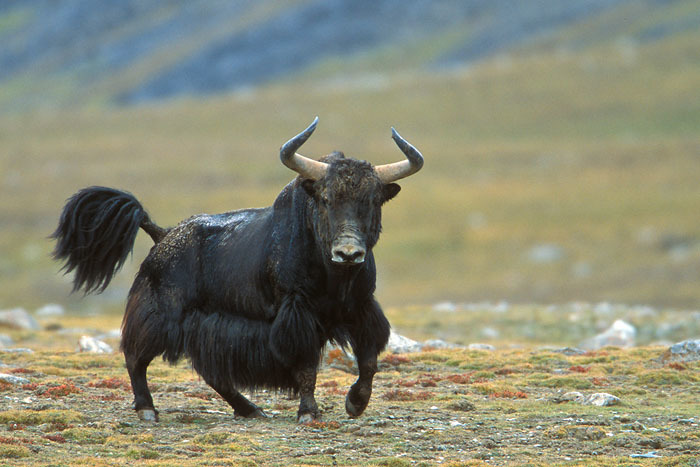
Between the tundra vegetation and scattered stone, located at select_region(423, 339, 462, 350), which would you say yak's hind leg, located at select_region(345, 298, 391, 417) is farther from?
scattered stone, located at select_region(423, 339, 462, 350)

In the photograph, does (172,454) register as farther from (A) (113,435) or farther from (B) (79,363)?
(B) (79,363)

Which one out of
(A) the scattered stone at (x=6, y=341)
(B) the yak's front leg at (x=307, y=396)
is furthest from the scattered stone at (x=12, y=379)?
(A) the scattered stone at (x=6, y=341)

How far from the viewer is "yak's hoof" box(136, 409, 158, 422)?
11.4 meters

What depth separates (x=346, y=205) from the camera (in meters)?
10.8

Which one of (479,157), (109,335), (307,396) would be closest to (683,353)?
(307,396)

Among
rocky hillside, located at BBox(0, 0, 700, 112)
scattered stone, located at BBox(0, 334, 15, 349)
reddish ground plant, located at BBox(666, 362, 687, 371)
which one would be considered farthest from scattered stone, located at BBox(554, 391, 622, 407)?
rocky hillside, located at BBox(0, 0, 700, 112)

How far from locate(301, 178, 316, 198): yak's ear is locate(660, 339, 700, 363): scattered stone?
686 centimetres

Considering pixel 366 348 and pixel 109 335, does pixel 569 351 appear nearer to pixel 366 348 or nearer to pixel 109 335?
pixel 366 348

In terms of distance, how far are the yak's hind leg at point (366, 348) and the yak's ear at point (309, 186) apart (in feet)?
4.44

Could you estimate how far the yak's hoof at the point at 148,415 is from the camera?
1141 centimetres

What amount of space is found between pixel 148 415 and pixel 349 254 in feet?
10.1

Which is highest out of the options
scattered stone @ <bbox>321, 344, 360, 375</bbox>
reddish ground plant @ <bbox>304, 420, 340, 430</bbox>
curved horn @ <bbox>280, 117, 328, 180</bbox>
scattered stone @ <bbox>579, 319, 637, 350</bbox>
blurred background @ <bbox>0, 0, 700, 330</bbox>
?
blurred background @ <bbox>0, 0, 700, 330</bbox>

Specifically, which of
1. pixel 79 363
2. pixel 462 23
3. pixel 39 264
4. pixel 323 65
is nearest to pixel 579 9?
pixel 462 23

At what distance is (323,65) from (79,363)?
169113 mm
